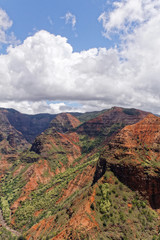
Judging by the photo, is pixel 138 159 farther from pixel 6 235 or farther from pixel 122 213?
pixel 6 235

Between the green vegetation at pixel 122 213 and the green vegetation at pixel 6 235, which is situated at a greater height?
the green vegetation at pixel 122 213

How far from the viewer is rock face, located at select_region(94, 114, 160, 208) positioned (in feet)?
199

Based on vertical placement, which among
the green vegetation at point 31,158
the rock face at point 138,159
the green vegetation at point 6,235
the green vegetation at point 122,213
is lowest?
the green vegetation at point 6,235

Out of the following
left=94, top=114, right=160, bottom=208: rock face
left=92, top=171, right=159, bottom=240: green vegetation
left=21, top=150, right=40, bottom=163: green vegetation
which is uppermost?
left=94, top=114, right=160, bottom=208: rock face

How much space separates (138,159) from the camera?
222ft

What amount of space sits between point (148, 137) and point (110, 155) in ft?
74.1

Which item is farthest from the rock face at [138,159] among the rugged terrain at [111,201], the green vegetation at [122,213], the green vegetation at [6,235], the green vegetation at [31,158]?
the green vegetation at [31,158]

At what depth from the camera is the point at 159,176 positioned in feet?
197

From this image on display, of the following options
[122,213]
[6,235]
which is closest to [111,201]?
[122,213]

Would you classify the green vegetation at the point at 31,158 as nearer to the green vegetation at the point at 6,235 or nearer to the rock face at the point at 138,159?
the green vegetation at the point at 6,235

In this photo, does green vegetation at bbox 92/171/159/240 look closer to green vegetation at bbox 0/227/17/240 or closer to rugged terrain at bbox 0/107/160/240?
rugged terrain at bbox 0/107/160/240

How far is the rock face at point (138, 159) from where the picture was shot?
199 ft

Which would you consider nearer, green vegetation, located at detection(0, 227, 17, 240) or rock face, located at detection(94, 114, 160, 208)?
rock face, located at detection(94, 114, 160, 208)

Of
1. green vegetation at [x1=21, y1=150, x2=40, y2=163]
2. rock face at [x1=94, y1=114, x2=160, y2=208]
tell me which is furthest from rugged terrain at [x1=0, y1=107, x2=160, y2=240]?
green vegetation at [x1=21, y1=150, x2=40, y2=163]
